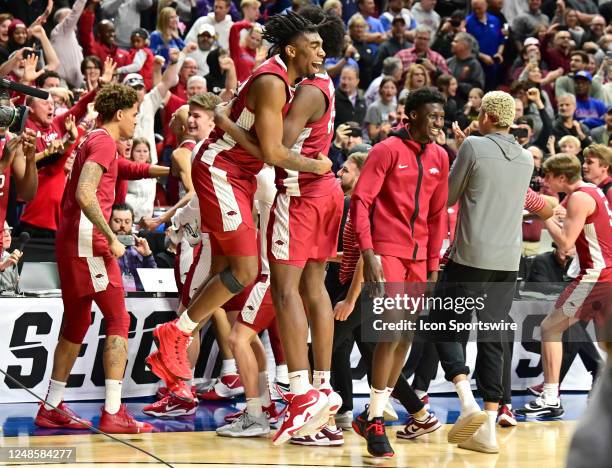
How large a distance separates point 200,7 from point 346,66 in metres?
3.20

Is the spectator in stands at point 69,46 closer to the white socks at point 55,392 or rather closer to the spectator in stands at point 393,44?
the spectator in stands at point 393,44

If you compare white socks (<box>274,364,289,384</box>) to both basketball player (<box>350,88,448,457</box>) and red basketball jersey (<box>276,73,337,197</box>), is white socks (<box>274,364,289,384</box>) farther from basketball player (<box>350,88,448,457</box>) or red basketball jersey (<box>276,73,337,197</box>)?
red basketball jersey (<box>276,73,337,197</box>)

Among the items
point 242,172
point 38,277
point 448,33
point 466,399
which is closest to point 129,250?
point 38,277

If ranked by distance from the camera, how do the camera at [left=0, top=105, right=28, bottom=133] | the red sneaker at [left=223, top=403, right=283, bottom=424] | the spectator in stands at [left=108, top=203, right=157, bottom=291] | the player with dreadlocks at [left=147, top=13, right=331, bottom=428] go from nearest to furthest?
1. the camera at [left=0, top=105, right=28, bottom=133]
2. the player with dreadlocks at [left=147, top=13, right=331, bottom=428]
3. the red sneaker at [left=223, top=403, right=283, bottom=424]
4. the spectator in stands at [left=108, top=203, right=157, bottom=291]

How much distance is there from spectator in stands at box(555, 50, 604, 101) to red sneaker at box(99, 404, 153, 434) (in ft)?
32.6

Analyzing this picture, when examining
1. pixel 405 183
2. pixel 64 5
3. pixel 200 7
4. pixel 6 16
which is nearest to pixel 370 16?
pixel 200 7

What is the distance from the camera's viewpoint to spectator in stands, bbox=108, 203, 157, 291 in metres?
8.33

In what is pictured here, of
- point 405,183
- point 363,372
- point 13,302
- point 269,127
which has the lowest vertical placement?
point 363,372

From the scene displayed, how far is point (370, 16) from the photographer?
16.2 m

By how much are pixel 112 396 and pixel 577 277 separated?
3.53 metres

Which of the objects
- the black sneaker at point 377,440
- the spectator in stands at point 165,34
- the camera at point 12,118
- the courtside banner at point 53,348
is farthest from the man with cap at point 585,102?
the camera at point 12,118

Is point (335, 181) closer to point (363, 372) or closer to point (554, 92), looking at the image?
point (363, 372)

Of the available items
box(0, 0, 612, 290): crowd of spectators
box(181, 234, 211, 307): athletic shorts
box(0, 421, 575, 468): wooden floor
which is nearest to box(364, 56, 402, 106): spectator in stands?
box(0, 0, 612, 290): crowd of spectators

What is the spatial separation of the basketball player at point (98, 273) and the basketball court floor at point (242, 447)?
19cm
